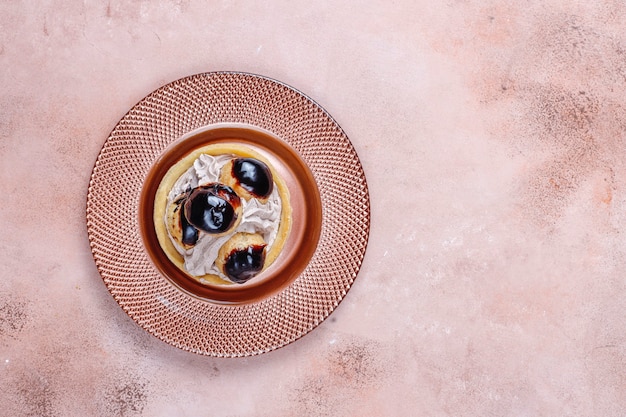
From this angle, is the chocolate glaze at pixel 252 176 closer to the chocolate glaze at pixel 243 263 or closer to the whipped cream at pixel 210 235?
the whipped cream at pixel 210 235

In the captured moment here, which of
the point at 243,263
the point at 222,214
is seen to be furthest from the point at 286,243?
the point at 222,214

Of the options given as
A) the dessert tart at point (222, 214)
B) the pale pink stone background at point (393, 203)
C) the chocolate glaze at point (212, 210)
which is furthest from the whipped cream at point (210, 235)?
the pale pink stone background at point (393, 203)

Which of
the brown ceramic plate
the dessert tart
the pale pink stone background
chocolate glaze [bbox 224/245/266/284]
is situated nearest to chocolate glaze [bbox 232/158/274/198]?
the dessert tart

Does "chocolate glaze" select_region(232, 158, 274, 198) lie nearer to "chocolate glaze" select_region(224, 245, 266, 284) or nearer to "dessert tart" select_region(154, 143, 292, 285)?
"dessert tart" select_region(154, 143, 292, 285)

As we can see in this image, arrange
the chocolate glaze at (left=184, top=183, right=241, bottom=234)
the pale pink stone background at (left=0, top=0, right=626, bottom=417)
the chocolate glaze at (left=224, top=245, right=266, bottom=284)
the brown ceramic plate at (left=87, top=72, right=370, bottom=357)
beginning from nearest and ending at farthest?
the chocolate glaze at (left=184, top=183, right=241, bottom=234), the chocolate glaze at (left=224, top=245, right=266, bottom=284), the brown ceramic plate at (left=87, top=72, right=370, bottom=357), the pale pink stone background at (left=0, top=0, right=626, bottom=417)

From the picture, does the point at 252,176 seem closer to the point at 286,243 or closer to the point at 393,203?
the point at 286,243

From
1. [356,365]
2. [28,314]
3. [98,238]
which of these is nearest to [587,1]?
[356,365]
